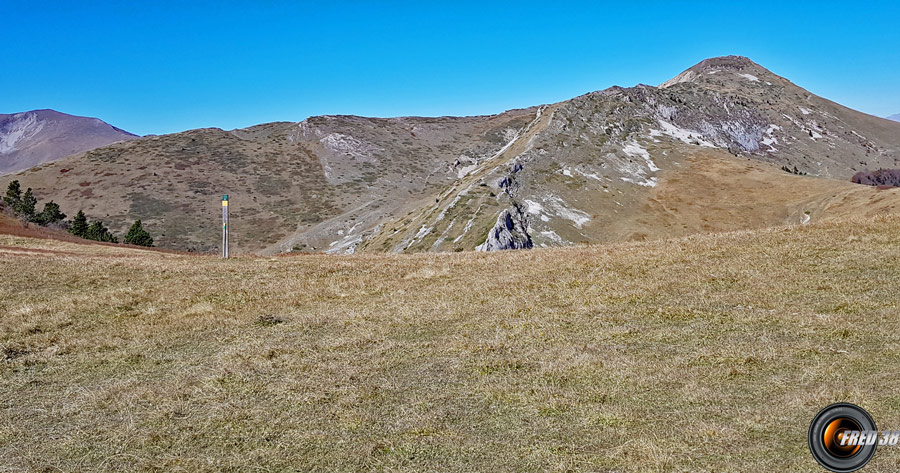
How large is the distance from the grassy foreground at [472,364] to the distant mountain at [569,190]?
62.1 metres

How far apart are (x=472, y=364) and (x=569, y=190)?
105 metres

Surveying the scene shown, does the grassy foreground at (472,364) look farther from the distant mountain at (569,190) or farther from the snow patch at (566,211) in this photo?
the snow patch at (566,211)

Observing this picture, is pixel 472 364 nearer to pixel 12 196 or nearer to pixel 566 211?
pixel 566 211

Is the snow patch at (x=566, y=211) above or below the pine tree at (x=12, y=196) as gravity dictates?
below

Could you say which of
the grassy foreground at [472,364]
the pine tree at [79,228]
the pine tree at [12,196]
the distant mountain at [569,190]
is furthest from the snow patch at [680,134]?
the pine tree at [12,196]

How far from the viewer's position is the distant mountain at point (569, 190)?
99688 millimetres

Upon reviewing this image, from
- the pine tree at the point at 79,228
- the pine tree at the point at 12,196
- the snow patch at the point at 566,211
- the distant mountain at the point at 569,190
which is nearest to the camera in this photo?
the distant mountain at the point at 569,190

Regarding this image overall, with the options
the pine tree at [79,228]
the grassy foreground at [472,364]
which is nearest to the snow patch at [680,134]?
the pine tree at [79,228]

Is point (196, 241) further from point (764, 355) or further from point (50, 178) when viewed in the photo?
point (764, 355)

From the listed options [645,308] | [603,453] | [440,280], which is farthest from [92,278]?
[603,453]

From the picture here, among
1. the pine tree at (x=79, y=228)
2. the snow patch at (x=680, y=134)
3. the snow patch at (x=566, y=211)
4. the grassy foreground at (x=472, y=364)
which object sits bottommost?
the grassy foreground at (x=472, y=364)

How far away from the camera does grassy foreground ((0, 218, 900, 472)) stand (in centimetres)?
838

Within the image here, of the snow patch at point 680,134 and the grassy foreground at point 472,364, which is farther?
the snow patch at point 680,134

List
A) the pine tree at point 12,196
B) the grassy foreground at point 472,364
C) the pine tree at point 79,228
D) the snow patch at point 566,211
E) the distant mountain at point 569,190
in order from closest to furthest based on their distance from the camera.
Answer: the grassy foreground at point 472,364
the distant mountain at point 569,190
the snow patch at point 566,211
the pine tree at point 79,228
the pine tree at point 12,196
